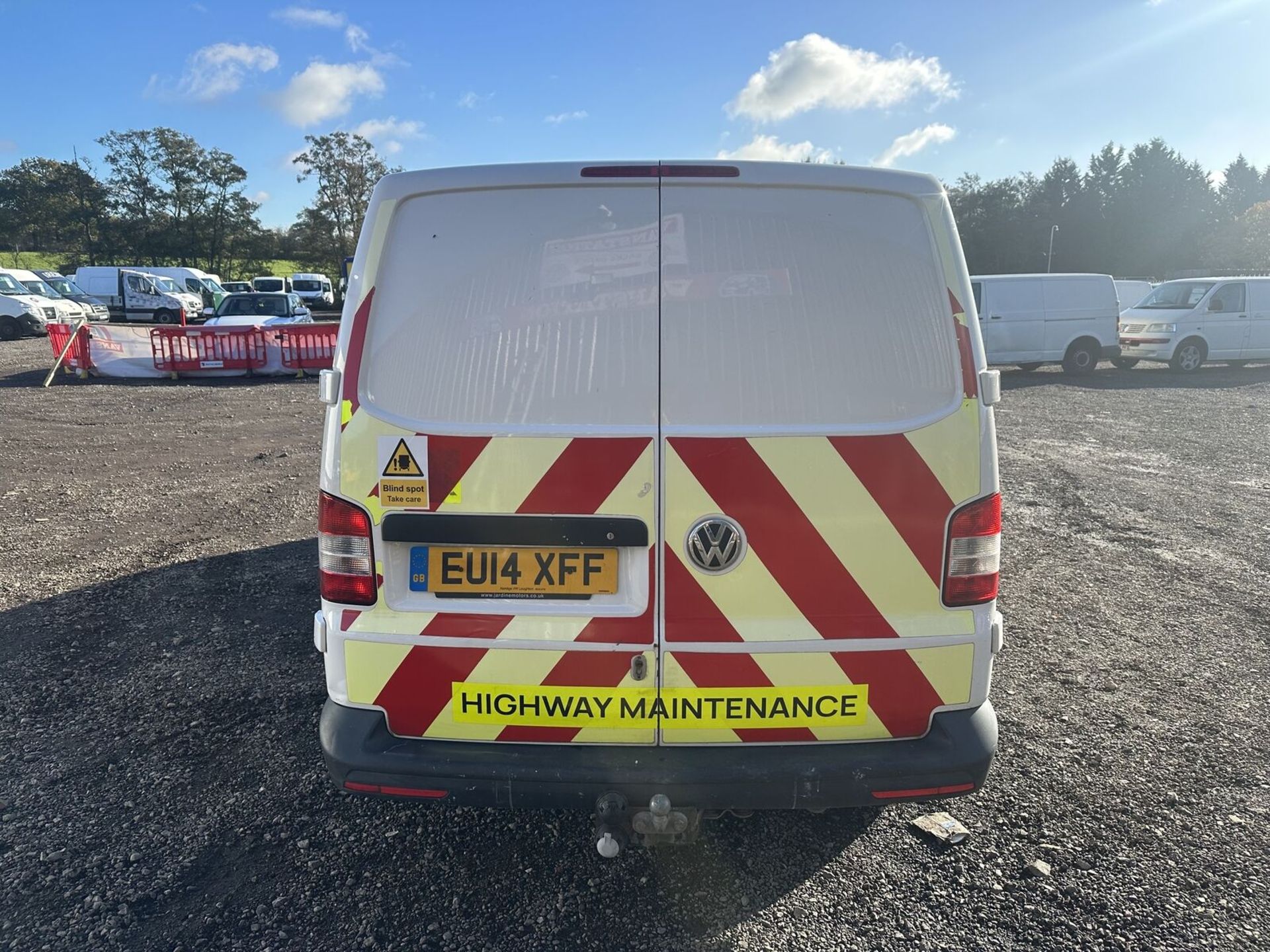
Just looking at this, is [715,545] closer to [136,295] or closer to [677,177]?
[677,177]

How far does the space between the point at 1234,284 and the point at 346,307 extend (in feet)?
66.6

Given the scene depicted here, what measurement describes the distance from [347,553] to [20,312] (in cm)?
2869

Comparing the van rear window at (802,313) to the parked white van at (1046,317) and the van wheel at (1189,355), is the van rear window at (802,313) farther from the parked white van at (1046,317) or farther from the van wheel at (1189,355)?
the van wheel at (1189,355)

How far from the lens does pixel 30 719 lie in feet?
12.3

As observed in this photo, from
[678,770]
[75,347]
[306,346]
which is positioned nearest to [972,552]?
[678,770]

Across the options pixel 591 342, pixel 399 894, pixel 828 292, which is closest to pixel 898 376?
pixel 828 292

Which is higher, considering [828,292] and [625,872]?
[828,292]

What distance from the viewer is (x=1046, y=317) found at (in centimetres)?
1652

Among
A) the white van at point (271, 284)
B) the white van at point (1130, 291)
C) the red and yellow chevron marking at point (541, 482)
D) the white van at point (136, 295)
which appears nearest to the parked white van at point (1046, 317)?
the white van at point (1130, 291)

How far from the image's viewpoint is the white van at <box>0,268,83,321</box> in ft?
83.8

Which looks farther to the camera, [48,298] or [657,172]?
[48,298]

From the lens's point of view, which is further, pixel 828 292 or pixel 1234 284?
pixel 1234 284

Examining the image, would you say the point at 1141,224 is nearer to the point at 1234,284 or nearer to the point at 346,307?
the point at 1234,284

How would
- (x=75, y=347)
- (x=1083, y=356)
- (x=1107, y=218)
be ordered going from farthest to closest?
Answer: (x=1107, y=218) → (x=1083, y=356) → (x=75, y=347)
